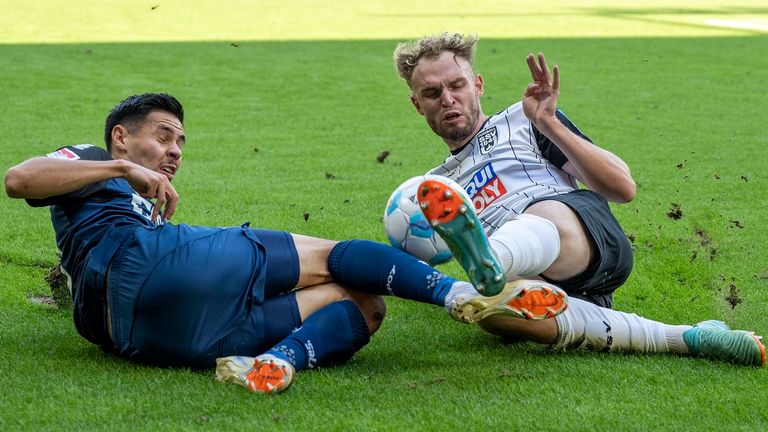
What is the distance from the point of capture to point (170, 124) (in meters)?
4.57

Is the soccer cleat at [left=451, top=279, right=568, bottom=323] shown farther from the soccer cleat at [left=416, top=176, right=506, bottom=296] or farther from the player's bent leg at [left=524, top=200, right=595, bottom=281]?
the player's bent leg at [left=524, top=200, right=595, bottom=281]

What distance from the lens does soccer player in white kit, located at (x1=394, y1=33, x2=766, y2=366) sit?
3850 millimetres

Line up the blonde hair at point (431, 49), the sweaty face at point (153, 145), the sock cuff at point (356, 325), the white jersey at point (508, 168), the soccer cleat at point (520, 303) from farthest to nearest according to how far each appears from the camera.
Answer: the blonde hair at point (431, 49) < the white jersey at point (508, 168) < the sweaty face at point (153, 145) < the sock cuff at point (356, 325) < the soccer cleat at point (520, 303)

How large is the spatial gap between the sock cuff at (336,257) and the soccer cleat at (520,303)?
2.14 ft

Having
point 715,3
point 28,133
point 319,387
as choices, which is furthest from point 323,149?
point 715,3

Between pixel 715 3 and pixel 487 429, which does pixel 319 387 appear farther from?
pixel 715 3

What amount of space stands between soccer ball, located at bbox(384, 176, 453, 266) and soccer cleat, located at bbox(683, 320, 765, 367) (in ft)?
3.46

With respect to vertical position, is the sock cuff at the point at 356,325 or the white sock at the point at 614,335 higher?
the white sock at the point at 614,335

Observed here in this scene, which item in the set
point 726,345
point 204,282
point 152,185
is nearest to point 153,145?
point 152,185

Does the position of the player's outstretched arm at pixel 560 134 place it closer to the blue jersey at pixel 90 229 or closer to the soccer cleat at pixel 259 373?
the soccer cleat at pixel 259 373

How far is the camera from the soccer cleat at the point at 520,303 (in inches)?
151

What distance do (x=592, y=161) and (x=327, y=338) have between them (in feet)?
4.35

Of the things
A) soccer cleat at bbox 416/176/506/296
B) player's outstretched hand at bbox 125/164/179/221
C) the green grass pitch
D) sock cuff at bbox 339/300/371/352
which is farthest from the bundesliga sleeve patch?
soccer cleat at bbox 416/176/506/296

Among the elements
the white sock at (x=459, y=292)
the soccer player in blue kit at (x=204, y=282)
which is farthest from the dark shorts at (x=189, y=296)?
the white sock at (x=459, y=292)
